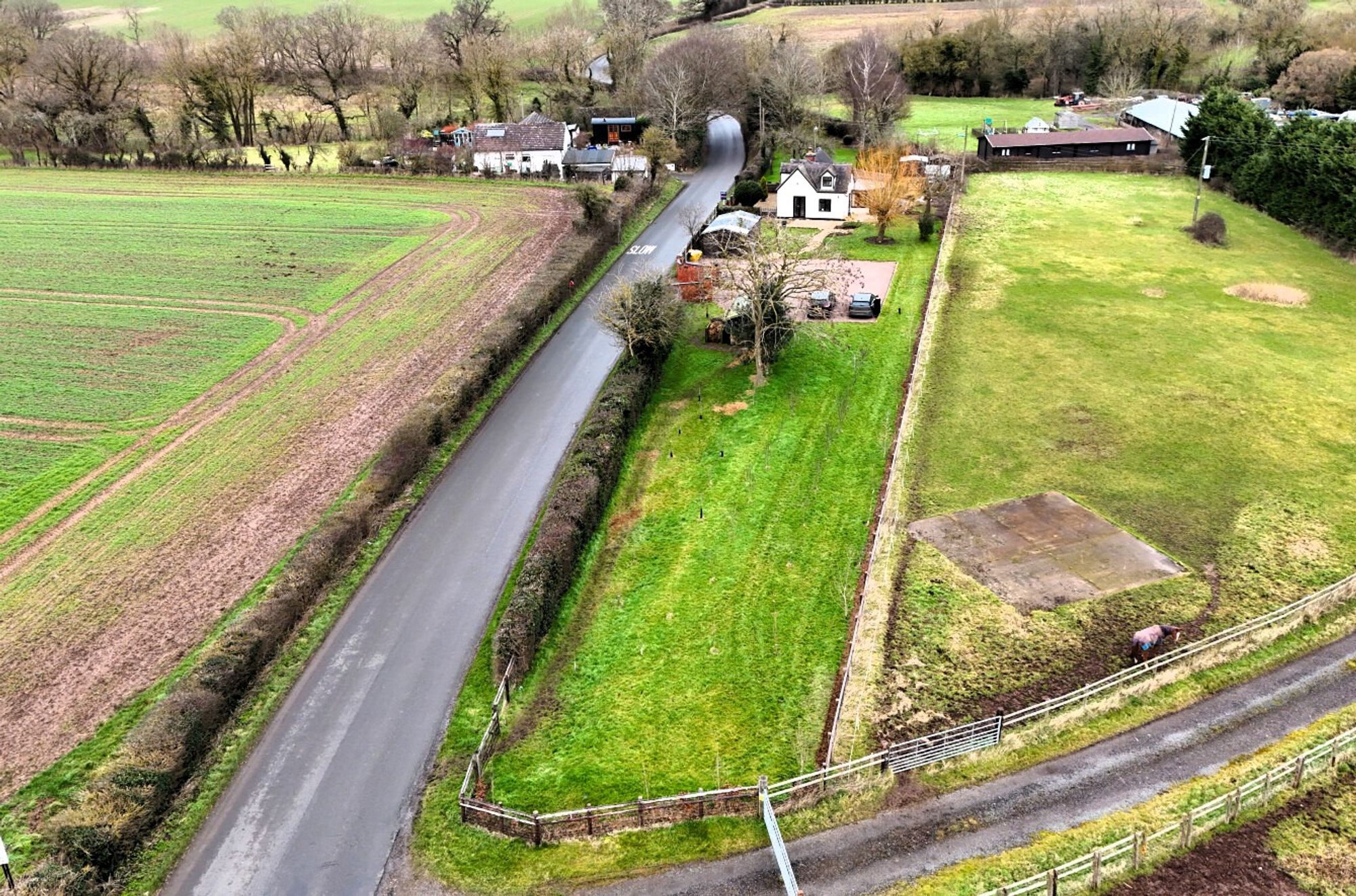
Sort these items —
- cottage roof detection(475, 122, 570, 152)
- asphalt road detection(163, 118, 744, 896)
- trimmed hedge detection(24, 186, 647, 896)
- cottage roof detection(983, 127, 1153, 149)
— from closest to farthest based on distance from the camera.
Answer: trimmed hedge detection(24, 186, 647, 896), asphalt road detection(163, 118, 744, 896), cottage roof detection(475, 122, 570, 152), cottage roof detection(983, 127, 1153, 149)

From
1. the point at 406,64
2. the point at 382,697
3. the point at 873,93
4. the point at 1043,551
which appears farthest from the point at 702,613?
the point at 406,64

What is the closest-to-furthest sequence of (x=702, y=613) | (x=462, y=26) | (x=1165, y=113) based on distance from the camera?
1. (x=702, y=613)
2. (x=1165, y=113)
3. (x=462, y=26)

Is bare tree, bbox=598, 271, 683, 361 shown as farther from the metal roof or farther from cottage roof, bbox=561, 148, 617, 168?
cottage roof, bbox=561, 148, 617, 168

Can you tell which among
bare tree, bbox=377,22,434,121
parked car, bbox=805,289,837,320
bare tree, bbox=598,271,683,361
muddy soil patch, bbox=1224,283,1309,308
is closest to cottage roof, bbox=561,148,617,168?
bare tree, bbox=377,22,434,121

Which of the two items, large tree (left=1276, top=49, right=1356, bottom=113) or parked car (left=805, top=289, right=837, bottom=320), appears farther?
large tree (left=1276, top=49, right=1356, bottom=113)

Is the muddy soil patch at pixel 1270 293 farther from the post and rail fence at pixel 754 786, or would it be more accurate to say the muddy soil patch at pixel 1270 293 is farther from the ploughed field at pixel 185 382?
the ploughed field at pixel 185 382

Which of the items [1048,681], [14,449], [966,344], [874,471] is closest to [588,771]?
[1048,681]

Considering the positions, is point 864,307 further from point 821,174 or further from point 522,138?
point 522,138

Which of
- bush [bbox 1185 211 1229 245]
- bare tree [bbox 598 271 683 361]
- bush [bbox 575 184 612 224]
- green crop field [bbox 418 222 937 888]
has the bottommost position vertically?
green crop field [bbox 418 222 937 888]

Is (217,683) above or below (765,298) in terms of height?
below
